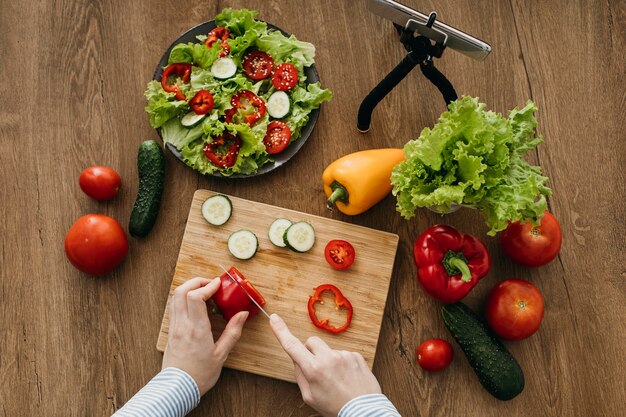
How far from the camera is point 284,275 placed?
2.25 m

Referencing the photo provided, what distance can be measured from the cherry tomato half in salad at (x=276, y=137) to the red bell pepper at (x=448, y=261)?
630 millimetres

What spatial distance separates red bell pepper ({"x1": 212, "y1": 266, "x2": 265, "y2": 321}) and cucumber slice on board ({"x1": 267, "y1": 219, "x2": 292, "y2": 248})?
19 centimetres

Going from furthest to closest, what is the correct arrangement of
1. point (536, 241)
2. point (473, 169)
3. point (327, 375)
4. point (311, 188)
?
1. point (311, 188)
2. point (536, 241)
3. point (327, 375)
4. point (473, 169)

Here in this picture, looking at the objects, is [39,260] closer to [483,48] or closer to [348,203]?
[348,203]

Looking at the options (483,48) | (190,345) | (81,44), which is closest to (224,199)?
(190,345)

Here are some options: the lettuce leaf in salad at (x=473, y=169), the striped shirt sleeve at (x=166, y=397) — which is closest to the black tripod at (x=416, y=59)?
the lettuce leaf in salad at (x=473, y=169)

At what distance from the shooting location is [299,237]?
2.21m

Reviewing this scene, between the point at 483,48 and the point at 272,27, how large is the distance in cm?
89

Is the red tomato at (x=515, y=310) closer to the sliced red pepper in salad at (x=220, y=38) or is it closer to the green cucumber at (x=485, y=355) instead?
the green cucumber at (x=485, y=355)

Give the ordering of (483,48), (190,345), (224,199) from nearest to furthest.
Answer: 1. (483,48)
2. (190,345)
3. (224,199)

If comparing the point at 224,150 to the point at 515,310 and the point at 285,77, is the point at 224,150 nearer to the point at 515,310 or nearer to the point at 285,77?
the point at 285,77

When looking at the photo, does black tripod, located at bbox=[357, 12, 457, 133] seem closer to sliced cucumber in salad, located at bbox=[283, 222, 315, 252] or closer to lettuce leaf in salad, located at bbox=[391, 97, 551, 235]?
lettuce leaf in salad, located at bbox=[391, 97, 551, 235]

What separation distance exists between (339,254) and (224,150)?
0.59 m

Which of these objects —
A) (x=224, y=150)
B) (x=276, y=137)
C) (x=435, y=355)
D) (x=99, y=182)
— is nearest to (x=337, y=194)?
(x=276, y=137)
